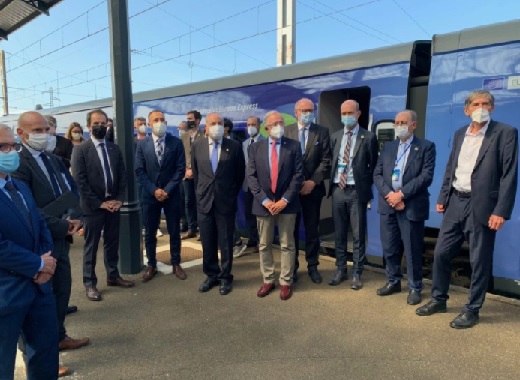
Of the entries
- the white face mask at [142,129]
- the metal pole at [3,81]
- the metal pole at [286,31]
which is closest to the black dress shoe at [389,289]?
the white face mask at [142,129]

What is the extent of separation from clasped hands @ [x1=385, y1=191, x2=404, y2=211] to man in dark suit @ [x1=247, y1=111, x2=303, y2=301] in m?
0.96

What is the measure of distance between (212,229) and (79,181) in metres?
1.58

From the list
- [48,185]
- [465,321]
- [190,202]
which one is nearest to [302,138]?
[465,321]

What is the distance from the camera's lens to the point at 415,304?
13.3ft

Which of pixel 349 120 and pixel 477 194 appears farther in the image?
pixel 349 120

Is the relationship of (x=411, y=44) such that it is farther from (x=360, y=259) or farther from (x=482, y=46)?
(x=360, y=259)

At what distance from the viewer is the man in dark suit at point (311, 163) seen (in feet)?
15.2

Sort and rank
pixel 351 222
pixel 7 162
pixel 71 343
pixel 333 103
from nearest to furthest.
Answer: pixel 7 162 → pixel 71 343 → pixel 351 222 → pixel 333 103

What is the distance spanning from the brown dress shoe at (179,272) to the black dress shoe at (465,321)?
10.2ft

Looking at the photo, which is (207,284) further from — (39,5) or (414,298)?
(39,5)

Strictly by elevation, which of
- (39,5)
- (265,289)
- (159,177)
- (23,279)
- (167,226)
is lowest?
(265,289)

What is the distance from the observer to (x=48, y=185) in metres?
3.13

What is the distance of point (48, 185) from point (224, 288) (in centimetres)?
224

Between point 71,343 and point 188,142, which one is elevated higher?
point 188,142
